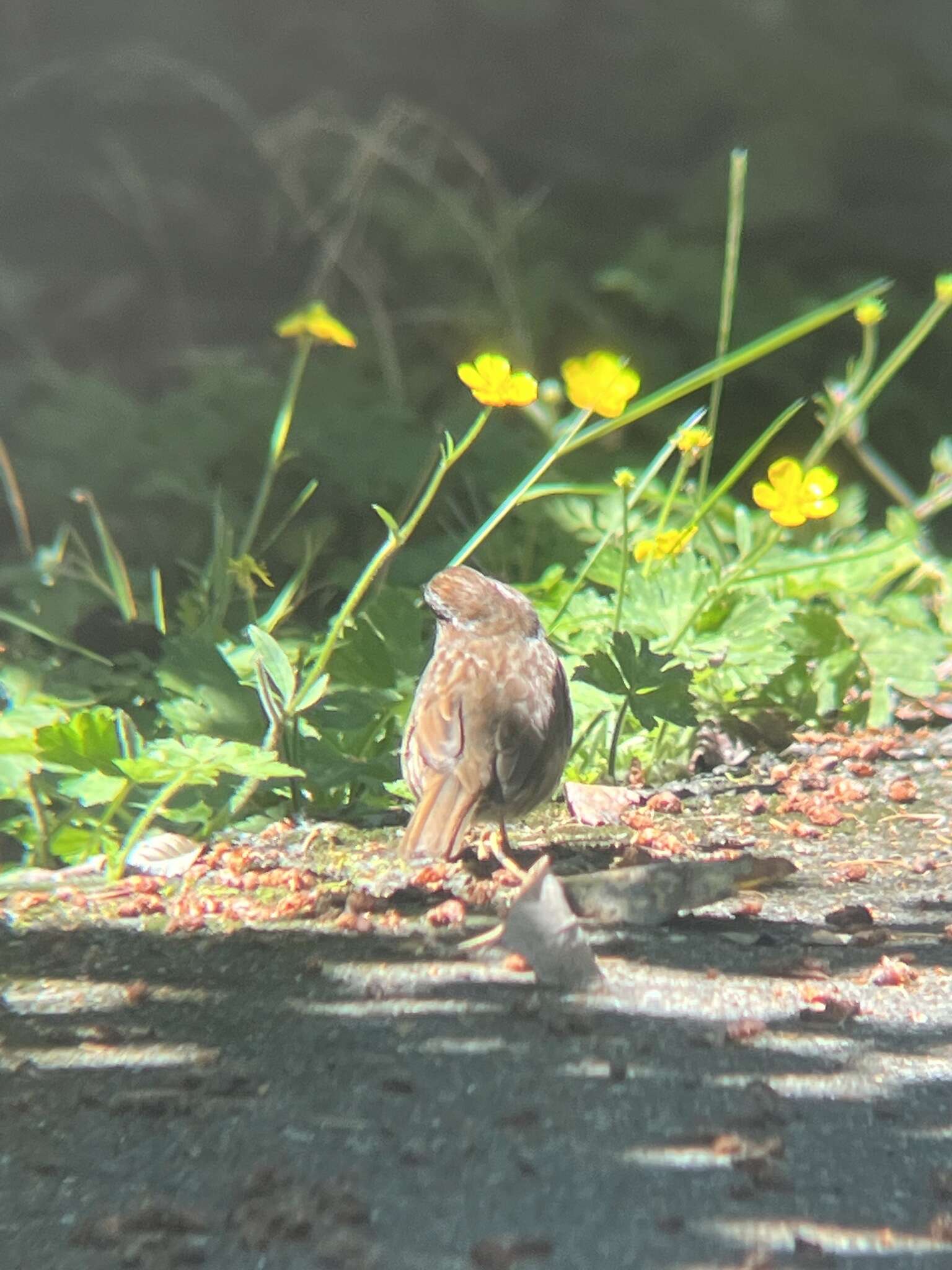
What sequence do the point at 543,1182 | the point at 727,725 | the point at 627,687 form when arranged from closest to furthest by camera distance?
1. the point at 543,1182
2. the point at 627,687
3. the point at 727,725

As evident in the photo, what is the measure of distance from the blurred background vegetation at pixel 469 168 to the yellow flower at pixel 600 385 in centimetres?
389

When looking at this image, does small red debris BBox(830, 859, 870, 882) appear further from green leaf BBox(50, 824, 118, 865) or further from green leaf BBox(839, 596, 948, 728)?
green leaf BBox(50, 824, 118, 865)

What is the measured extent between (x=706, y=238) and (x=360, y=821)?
16.1ft

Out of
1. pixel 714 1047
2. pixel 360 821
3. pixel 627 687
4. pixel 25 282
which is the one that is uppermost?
pixel 25 282

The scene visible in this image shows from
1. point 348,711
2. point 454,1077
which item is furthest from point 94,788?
point 454,1077

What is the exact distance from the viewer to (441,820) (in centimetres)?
360

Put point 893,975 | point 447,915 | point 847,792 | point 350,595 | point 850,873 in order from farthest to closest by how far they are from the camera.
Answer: point 350,595, point 847,792, point 850,873, point 447,915, point 893,975

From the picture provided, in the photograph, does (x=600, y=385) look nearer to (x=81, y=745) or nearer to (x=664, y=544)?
(x=664, y=544)

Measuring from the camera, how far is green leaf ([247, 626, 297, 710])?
380 centimetres

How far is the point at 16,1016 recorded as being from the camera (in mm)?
3096

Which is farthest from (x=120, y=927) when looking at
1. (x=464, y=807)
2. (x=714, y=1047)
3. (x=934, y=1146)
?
(x=934, y=1146)

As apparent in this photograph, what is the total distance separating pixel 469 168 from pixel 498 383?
503 cm

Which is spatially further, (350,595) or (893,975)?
(350,595)

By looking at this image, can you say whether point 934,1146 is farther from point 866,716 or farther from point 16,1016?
point 866,716
